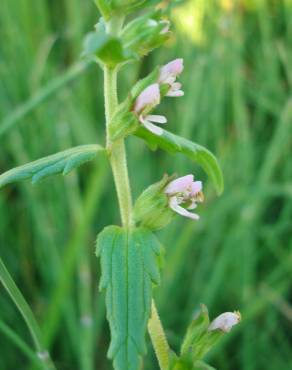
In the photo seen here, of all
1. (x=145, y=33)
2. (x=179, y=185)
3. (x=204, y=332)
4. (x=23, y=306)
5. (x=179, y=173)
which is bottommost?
(x=179, y=173)

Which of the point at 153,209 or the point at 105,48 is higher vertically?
the point at 105,48

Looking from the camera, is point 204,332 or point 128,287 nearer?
point 128,287

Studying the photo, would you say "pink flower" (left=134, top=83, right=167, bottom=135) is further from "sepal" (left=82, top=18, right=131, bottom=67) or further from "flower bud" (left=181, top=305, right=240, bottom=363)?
"flower bud" (left=181, top=305, right=240, bottom=363)

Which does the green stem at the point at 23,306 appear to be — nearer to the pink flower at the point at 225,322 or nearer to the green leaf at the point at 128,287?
the green leaf at the point at 128,287

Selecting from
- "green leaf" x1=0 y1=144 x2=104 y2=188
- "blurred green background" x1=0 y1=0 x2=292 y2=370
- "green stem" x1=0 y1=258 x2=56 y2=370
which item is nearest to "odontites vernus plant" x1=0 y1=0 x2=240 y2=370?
"green leaf" x1=0 y1=144 x2=104 y2=188

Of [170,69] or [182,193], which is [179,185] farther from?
[170,69]

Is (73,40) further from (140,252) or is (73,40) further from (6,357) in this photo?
(140,252)

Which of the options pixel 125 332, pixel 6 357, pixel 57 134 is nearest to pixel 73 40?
pixel 57 134

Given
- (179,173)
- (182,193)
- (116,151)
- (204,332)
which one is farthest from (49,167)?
(179,173)
